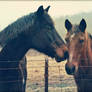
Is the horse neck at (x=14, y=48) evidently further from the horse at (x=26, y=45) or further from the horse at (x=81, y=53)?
the horse at (x=81, y=53)

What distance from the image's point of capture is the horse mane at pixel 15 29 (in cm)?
594

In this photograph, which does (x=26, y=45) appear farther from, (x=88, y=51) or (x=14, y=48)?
(x=88, y=51)

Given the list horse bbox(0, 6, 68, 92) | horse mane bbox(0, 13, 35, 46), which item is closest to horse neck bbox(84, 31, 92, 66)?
horse bbox(0, 6, 68, 92)

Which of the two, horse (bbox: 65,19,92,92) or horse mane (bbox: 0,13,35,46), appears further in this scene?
horse (bbox: 65,19,92,92)

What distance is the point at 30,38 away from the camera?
597 centimetres

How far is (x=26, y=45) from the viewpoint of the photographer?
596cm

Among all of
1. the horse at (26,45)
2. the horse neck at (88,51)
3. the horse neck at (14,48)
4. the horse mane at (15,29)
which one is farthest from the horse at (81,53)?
the horse neck at (14,48)

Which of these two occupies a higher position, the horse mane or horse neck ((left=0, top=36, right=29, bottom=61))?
the horse mane

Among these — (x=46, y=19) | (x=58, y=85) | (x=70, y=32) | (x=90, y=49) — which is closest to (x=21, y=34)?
(x=46, y=19)

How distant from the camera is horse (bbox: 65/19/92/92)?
6172 mm

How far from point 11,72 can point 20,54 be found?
0.46 m

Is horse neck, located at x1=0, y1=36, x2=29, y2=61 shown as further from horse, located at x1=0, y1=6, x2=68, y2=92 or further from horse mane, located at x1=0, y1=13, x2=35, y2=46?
horse mane, located at x1=0, y1=13, x2=35, y2=46

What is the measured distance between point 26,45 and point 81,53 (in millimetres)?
1371

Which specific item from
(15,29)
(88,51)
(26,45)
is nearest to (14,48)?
(26,45)
